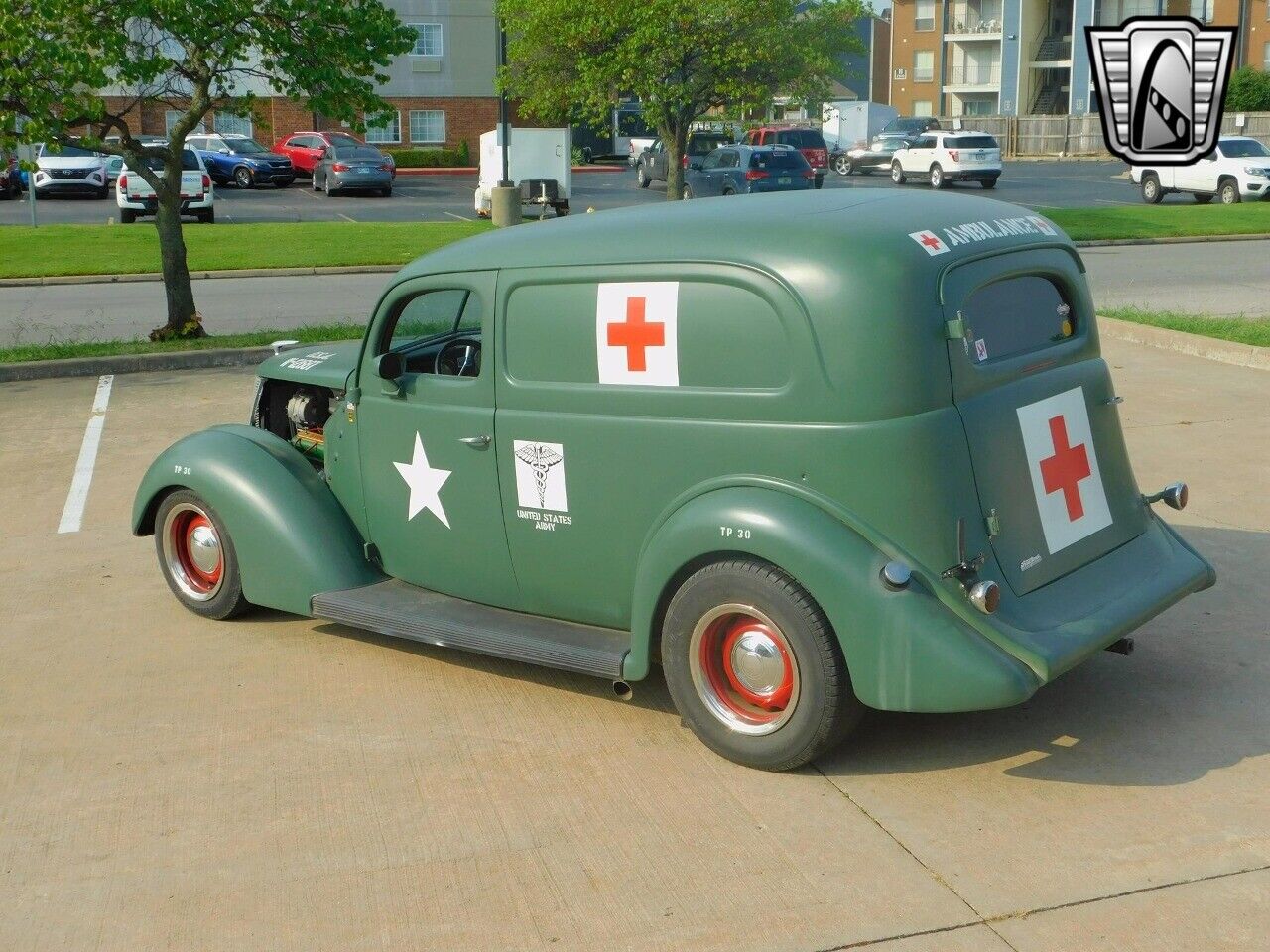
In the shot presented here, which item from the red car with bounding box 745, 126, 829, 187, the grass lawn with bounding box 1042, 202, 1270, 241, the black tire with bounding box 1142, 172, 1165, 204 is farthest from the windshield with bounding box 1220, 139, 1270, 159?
the red car with bounding box 745, 126, 829, 187

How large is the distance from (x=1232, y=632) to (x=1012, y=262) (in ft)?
6.68

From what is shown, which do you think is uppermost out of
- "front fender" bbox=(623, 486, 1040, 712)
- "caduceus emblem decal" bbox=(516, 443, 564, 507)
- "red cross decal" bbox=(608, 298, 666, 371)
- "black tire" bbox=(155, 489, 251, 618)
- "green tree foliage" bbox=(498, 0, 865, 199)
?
"green tree foliage" bbox=(498, 0, 865, 199)

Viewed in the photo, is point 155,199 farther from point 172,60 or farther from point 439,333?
point 439,333

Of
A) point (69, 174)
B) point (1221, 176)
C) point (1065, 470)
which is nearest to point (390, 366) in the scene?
point (1065, 470)

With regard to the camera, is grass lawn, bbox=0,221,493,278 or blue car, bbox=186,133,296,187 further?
blue car, bbox=186,133,296,187

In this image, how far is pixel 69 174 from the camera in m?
37.5

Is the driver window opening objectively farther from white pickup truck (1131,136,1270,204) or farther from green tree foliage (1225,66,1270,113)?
green tree foliage (1225,66,1270,113)

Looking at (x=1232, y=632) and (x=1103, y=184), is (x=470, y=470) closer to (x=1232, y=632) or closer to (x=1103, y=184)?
(x=1232, y=632)

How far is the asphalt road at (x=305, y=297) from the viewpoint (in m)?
16.3

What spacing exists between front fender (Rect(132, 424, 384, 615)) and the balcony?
2904 inches

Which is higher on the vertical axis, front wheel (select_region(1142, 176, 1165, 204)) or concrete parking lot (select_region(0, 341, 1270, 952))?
front wheel (select_region(1142, 176, 1165, 204))

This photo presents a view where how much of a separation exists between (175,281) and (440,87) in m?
41.5

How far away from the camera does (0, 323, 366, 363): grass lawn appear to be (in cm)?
1348

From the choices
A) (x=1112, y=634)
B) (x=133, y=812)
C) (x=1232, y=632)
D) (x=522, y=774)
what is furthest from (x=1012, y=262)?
(x=133, y=812)
